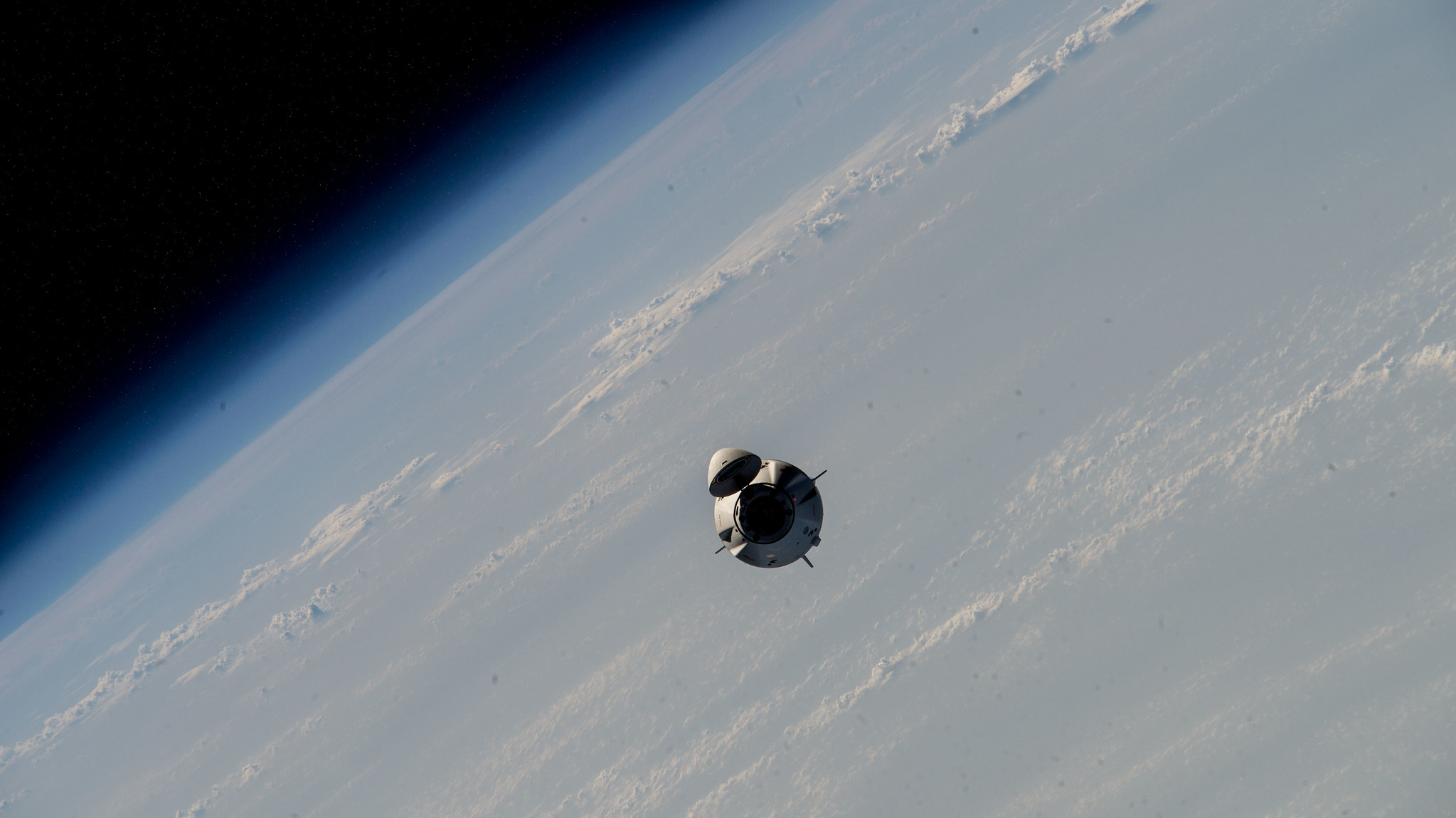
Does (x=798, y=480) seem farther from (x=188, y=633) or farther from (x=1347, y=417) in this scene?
(x=188, y=633)

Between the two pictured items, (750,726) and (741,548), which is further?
(750,726)

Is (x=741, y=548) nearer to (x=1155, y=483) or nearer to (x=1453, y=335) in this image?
(x=1155, y=483)

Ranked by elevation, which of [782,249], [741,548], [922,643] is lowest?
[922,643]

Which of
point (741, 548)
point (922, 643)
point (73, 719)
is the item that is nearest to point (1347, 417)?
point (922, 643)

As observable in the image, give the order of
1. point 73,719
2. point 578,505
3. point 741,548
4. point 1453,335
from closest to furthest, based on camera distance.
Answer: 1. point 741,548
2. point 1453,335
3. point 578,505
4. point 73,719

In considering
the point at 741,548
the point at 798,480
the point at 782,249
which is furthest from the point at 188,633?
the point at 782,249

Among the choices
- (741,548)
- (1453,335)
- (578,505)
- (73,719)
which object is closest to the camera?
(741,548)

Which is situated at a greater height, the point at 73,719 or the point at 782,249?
the point at 782,249
